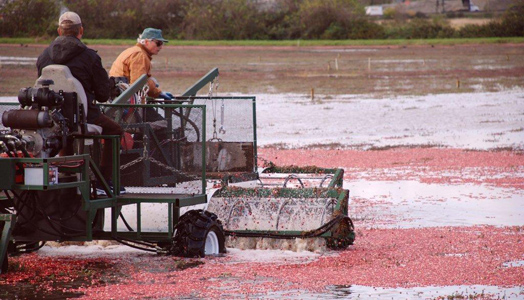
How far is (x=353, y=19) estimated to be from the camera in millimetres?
101562

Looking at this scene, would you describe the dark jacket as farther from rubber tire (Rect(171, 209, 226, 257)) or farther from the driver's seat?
A: rubber tire (Rect(171, 209, 226, 257))

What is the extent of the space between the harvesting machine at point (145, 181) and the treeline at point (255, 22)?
8149 centimetres

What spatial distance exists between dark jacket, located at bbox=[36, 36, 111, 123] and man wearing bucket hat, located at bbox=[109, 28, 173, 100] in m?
2.14

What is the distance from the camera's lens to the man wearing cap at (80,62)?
9.58 meters

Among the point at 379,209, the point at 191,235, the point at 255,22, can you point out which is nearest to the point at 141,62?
the point at 191,235

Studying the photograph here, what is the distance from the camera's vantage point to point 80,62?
9602mm

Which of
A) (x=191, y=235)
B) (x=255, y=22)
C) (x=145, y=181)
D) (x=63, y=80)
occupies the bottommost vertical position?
(x=191, y=235)

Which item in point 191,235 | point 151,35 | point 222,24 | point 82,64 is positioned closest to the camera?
point 82,64

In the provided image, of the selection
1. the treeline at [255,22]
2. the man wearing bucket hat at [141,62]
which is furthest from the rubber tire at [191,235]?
the treeline at [255,22]

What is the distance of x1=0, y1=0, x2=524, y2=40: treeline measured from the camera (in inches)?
3711

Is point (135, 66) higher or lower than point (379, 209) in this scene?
higher

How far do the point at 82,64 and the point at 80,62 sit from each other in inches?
1.0

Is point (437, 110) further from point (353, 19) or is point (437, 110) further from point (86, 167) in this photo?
point (353, 19)

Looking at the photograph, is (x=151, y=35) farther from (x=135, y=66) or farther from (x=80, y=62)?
(x=80, y=62)
